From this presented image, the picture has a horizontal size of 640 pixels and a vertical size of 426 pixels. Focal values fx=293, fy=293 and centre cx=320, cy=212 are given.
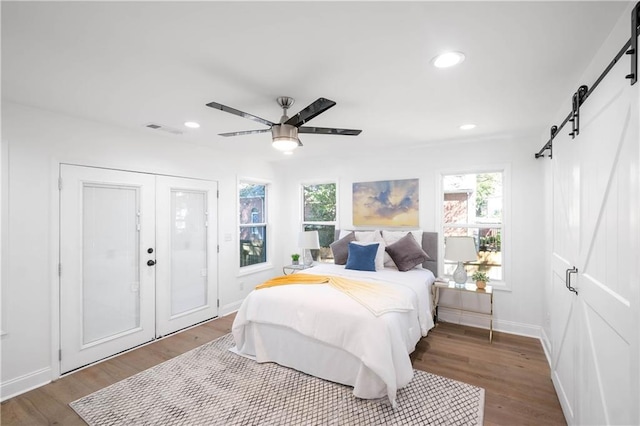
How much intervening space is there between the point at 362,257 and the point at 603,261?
2.51 metres

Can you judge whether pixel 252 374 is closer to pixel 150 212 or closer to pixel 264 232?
pixel 150 212

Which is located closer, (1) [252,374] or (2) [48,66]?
(2) [48,66]

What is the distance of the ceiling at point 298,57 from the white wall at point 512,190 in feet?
3.03

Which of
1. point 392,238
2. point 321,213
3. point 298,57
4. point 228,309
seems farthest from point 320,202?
point 298,57

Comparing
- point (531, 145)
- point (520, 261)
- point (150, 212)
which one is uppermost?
point (531, 145)

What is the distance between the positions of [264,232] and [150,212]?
2180 mm

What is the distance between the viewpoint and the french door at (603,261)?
1.23m

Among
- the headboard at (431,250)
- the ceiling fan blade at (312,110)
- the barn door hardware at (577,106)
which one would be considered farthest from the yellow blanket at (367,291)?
the barn door hardware at (577,106)

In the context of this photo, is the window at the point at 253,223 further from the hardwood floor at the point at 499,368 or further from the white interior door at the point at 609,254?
the white interior door at the point at 609,254

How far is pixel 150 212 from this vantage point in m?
3.61

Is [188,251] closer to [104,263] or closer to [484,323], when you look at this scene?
[104,263]

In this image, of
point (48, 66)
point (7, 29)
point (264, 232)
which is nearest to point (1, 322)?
point (48, 66)

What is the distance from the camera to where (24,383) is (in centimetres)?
258

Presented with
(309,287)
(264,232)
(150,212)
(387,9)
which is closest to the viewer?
(387,9)
